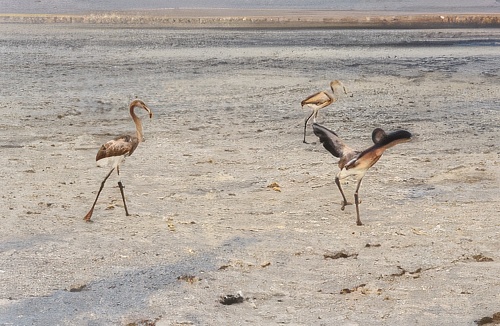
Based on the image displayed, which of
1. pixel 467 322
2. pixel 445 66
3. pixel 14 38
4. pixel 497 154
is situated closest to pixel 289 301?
pixel 467 322

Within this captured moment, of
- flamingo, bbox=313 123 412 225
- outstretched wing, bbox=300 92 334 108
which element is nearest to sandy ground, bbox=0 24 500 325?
flamingo, bbox=313 123 412 225

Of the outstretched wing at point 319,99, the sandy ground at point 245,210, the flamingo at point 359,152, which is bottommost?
the sandy ground at point 245,210

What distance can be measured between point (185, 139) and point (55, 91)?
653cm

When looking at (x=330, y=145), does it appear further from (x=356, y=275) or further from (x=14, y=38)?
(x=14, y=38)

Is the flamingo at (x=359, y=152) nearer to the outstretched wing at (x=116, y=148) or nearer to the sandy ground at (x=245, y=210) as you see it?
the sandy ground at (x=245, y=210)

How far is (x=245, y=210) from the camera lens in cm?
902

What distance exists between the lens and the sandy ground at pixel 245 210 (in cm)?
631

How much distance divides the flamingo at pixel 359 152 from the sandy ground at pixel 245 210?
58 centimetres

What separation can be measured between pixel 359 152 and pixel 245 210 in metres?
1.53

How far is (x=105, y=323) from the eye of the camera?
19.3ft

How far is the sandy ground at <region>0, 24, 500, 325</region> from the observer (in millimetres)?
6312

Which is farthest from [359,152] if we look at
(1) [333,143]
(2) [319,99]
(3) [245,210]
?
(2) [319,99]

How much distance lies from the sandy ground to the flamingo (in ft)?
1.90

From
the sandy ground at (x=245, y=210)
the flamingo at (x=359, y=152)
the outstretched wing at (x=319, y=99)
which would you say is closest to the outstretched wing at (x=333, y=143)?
the flamingo at (x=359, y=152)
